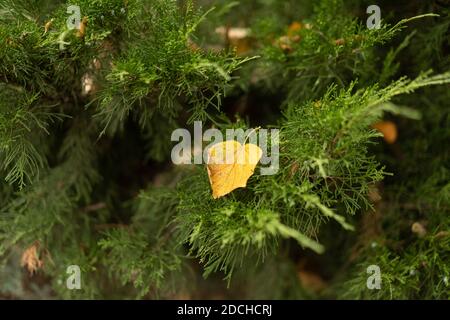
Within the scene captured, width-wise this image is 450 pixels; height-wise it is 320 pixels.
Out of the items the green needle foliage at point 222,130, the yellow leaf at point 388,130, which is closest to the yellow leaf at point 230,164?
the green needle foliage at point 222,130

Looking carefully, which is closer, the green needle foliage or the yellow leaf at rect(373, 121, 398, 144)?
the green needle foliage

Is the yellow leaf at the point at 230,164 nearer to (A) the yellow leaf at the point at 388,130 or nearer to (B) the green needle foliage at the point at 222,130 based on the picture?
(B) the green needle foliage at the point at 222,130

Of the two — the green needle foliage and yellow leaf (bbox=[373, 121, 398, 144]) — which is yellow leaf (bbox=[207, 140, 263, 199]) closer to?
the green needle foliage

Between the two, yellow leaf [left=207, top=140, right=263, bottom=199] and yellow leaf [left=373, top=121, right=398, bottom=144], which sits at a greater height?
yellow leaf [left=373, top=121, right=398, bottom=144]

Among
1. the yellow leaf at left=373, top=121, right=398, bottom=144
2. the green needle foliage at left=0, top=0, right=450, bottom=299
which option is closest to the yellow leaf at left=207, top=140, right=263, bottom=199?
the green needle foliage at left=0, top=0, right=450, bottom=299
